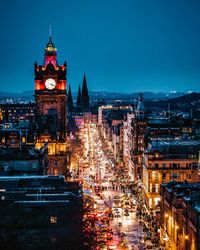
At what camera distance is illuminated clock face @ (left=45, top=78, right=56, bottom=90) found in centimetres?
14825

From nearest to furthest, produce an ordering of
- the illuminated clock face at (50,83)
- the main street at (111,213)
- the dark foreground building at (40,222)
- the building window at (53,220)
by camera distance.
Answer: the dark foreground building at (40,222) → the building window at (53,220) → the main street at (111,213) → the illuminated clock face at (50,83)

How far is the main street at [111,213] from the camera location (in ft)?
278

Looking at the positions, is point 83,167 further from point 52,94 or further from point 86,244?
point 86,244

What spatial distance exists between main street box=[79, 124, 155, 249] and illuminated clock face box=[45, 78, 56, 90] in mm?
25209

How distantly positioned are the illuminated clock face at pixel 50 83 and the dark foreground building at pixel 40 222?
78974mm

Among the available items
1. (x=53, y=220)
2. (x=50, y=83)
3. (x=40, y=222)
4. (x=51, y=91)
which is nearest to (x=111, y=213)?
(x=53, y=220)

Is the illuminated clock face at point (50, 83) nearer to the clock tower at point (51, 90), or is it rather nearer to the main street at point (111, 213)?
the clock tower at point (51, 90)

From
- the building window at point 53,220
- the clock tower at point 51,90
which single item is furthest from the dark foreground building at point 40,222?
the clock tower at point 51,90

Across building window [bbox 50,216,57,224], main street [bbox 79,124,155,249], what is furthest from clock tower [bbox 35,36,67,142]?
building window [bbox 50,216,57,224]

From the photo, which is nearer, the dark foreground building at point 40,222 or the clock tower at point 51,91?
the dark foreground building at point 40,222

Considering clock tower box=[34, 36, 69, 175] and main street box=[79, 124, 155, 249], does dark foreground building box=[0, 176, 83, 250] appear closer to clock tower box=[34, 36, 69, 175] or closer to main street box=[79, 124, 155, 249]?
main street box=[79, 124, 155, 249]

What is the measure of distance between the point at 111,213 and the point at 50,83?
2085 inches

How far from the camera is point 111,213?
346ft

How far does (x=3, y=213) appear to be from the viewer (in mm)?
67938
